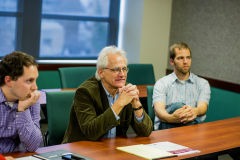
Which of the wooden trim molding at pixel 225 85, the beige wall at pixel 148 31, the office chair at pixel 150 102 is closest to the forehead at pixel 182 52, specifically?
the office chair at pixel 150 102

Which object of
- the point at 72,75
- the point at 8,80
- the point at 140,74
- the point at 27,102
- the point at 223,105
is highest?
the point at 8,80

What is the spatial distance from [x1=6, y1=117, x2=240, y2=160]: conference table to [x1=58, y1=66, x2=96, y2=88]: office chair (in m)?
1.57

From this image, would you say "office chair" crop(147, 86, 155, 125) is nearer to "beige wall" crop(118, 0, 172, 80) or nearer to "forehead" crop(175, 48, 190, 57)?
"forehead" crop(175, 48, 190, 57)

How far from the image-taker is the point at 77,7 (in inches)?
260

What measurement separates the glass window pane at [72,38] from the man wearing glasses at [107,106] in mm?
3264

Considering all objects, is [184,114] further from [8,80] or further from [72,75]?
[8,80]

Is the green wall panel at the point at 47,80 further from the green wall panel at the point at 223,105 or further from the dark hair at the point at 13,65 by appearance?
the dark hair at the point at 13,65

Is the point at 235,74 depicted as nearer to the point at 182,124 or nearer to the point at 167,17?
the point at 167,17

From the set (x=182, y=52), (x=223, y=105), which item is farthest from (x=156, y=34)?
(x=182, y=52)

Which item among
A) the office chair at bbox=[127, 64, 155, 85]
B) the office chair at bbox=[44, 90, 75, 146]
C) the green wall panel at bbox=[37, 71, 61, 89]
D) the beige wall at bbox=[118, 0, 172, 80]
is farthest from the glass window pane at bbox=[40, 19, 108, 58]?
the office chair at bbox=[44, 90, 75, 146]

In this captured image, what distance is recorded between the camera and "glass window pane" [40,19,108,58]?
6410 mm

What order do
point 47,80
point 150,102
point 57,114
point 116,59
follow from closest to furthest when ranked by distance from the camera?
point 116,59 < point 57,114 < point 150,102 < point 47,80

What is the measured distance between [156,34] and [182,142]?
12.2 ft

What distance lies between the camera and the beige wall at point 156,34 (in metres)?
6.55
